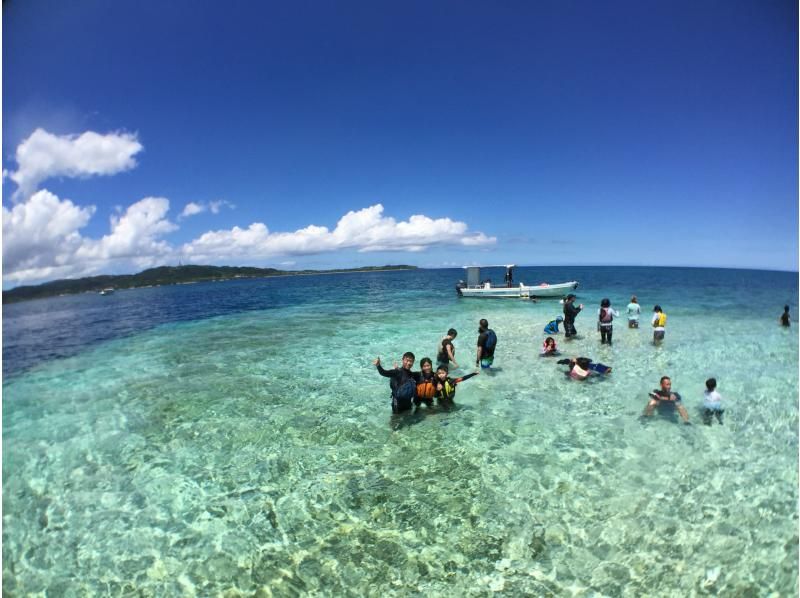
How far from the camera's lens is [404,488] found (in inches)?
349

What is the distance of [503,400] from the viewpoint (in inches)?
527

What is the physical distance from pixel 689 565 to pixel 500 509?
317 cm

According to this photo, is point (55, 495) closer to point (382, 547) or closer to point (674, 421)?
point (382, 547)

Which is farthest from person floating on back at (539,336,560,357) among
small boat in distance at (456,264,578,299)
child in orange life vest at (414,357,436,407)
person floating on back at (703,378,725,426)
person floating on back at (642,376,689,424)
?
small boat in distance at (456,264,578,299)

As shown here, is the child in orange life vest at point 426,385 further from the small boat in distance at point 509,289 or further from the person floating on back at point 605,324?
the small boat in distance at point 509,289

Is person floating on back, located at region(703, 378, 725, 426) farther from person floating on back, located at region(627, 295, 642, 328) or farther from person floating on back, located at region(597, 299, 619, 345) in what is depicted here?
person floating on back, located at region(627, 295, 642, 328)

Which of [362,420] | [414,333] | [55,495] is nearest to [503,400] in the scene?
[362,420]

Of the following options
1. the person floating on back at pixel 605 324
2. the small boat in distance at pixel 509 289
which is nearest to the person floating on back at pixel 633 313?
the person floating on back at pixel 605 324

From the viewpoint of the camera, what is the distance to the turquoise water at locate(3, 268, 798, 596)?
22.3 ft

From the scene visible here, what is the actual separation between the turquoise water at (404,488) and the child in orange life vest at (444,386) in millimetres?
553

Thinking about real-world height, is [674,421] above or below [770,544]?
above

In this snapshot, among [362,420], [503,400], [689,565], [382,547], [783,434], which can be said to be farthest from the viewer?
[503,400]

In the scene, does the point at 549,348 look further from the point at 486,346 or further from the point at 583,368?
the point at 486,346

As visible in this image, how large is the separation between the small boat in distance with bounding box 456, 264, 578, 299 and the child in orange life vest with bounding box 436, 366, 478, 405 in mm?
A: 35532
